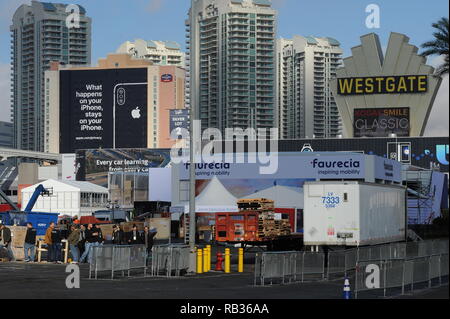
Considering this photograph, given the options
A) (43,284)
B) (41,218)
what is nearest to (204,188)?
(41,218)

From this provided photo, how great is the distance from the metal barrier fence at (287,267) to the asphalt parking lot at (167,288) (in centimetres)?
64

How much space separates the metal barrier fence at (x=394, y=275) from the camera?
80.7 feet

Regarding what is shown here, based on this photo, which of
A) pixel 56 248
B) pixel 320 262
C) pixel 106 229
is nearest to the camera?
pixel 320 262

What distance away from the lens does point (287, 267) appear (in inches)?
1176

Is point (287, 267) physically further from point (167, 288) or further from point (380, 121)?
point (380, 121)

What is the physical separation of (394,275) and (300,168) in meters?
35.0

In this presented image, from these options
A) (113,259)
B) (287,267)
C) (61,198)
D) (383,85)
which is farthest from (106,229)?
(383,85)

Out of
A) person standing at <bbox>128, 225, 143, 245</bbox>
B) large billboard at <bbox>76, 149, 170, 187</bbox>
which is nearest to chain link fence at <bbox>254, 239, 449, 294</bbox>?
person standing at <bbox>128, 225, 143, 245</bbox>

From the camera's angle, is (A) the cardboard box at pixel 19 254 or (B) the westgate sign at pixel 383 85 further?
(B) the westgate sign at pixel 383 85

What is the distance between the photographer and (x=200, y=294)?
81.8ft

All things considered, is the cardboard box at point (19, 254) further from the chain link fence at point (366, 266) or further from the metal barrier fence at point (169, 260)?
the chain link fence at point (366, 266)

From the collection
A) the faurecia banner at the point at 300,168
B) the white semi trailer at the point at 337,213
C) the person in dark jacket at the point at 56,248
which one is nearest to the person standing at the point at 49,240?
the person in dark jacket at the point at 56,248
